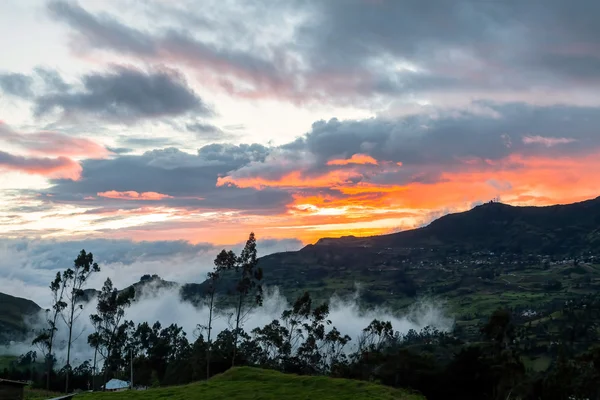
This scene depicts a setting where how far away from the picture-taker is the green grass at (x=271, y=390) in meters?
53.9

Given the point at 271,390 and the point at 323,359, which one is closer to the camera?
the point at 271,390

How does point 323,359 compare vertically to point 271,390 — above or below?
below

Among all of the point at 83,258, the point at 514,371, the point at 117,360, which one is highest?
the point at 83,258

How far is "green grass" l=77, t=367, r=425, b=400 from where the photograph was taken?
5391 cm

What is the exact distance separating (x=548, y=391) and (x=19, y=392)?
62.0 metres

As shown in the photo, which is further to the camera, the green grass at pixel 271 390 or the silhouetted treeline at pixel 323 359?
the silhouetted treeline at pixel 323 359

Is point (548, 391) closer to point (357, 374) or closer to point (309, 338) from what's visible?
point (357, 374)

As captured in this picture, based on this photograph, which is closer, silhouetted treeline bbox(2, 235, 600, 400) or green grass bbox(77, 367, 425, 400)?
green grass bbox(77, 367, 425, 400)

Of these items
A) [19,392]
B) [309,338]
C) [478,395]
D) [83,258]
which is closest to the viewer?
[19,392]

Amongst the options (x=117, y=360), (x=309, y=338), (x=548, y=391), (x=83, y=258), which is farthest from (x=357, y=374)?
(x=117, y=360)

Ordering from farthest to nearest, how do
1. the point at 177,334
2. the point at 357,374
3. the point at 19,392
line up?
the point at 177,334, the point at 357,374, the point at 19,392

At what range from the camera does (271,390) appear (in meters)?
57.7

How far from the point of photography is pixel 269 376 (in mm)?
67062

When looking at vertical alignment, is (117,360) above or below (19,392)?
below
